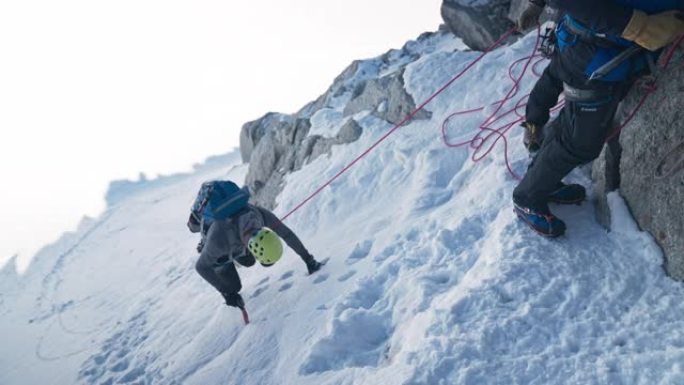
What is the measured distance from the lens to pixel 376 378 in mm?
3229

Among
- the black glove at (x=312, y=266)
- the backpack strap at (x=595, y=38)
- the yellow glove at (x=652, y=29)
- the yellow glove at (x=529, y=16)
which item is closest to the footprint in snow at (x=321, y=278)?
the black glove at (x=312, y=266)

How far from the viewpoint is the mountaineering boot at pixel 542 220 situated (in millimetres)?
3742

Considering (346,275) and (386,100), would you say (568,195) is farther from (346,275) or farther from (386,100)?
(386,100)

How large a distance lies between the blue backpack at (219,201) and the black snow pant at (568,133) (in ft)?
8.79

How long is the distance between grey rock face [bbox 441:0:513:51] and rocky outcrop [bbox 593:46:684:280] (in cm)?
592

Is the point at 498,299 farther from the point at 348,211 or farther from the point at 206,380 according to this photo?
the point at 348,211

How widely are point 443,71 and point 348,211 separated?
3476mm

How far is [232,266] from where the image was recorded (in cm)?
558

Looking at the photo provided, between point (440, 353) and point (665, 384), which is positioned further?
point (440, 353)

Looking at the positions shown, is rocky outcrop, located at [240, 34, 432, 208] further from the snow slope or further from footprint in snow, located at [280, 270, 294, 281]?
footprint in snow, located at [280, 270, 294, 281]

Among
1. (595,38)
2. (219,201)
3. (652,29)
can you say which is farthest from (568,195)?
(219,201)

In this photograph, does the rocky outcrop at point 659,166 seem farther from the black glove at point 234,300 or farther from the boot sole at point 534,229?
the black glove at point 234,300

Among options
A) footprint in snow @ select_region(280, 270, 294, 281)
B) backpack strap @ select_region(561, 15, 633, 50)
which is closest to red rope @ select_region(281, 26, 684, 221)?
backpack strap @ select_region(561, 15, 633, 50)

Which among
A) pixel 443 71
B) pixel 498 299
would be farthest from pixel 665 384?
pixel 443 71
